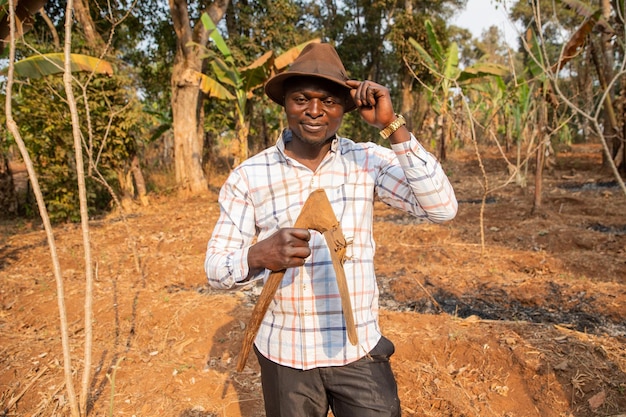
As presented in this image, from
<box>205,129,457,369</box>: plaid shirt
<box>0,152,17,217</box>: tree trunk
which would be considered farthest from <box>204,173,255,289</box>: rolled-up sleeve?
<box>0,152,17,217</box>: tree trunk

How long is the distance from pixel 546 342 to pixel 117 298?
368 cm

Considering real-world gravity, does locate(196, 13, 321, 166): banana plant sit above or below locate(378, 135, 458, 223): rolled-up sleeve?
above

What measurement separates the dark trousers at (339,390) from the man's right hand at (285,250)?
1.43ft

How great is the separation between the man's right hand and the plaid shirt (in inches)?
6.8

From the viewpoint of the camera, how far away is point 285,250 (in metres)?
1.17

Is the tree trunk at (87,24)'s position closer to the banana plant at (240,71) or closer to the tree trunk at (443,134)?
the banana plant at (240,71)

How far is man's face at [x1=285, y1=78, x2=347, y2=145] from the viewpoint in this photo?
4.58 ft

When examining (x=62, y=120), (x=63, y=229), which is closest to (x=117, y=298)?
(x=63, y=229)

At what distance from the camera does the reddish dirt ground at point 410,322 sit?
261 centimetres

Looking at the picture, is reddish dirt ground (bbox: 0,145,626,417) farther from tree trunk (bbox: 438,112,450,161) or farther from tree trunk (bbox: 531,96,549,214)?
tree trunk (bbox: 438,112,450,161)

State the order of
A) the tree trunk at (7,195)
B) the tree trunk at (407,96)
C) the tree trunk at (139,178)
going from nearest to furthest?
the tree trunk at (7,195), the tree trunk at (139,178), the tree trunk at (407,96)

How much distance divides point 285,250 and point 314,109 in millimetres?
496

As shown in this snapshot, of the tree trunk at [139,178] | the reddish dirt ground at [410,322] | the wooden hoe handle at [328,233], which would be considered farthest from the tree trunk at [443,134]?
the wooden hoe handle at [328,233]

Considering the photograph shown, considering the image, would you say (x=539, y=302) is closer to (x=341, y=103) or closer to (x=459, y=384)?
(x=459, y=384)
